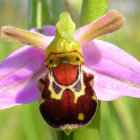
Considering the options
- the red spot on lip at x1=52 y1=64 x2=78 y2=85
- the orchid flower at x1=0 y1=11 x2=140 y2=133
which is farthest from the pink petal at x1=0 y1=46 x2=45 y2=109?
the red spot on lip at x1=52 y1=64 x2=78 y2=85

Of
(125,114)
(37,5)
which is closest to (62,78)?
(37,5)

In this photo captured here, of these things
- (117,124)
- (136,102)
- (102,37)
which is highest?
(102,37)

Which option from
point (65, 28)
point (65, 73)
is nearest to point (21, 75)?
point (65, 73)

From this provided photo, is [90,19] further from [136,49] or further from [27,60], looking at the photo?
[136,49]

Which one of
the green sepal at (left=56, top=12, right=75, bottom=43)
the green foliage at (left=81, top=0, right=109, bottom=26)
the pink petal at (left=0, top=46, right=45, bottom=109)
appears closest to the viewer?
the green sepal at (left=56, top=12, right=75, bottom=43)

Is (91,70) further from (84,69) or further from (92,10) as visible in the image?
(92,10)

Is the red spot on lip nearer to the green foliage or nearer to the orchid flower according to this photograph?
the orchid flower
